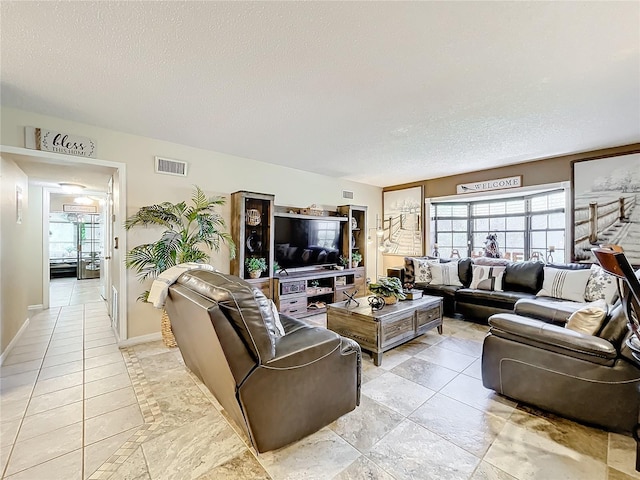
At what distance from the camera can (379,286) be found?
10.3 ft

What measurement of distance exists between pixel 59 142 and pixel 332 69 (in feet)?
9.39

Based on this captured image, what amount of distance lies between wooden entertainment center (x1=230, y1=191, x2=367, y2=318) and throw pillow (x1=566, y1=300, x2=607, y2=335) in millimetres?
3165

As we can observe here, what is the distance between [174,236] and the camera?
11.5 ft

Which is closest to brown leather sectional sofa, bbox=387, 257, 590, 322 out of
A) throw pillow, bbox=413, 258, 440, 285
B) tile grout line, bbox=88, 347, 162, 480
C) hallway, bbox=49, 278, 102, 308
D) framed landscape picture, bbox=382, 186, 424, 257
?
throw pillow, bbox=413, 258, 440, 285

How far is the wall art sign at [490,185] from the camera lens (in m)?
4.59

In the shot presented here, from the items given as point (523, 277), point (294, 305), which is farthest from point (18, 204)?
point (523, 277)

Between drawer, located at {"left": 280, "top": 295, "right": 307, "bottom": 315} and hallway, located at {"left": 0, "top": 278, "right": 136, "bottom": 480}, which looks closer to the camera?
hallway, located at {"left": 0, "top": 278, "right": 136, "bottom": 480}

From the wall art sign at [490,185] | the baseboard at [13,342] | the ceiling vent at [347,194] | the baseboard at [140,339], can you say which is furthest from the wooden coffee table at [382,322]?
A: the baseboard at [13,342]

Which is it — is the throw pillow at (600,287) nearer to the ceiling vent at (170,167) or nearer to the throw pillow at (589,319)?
the throw pillow at (589,319)

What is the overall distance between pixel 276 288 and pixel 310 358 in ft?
8.43

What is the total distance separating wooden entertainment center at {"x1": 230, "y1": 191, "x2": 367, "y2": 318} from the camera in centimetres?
400

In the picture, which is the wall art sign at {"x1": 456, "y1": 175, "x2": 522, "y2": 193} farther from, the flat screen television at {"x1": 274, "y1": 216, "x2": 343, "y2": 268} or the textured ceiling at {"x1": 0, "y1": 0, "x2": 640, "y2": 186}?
the flat screen television at {"x1": 274, "y1": 216, "x2": 343, "y2": 268}

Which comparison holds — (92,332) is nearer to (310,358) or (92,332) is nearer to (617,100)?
(310,358)

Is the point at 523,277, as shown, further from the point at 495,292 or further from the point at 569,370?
the point at 569,370
